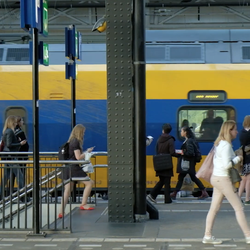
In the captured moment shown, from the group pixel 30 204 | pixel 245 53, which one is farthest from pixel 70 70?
pixel 245 53

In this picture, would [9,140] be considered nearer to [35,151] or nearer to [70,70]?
[70,70]

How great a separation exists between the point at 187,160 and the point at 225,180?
203 inches

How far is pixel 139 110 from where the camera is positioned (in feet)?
32.6

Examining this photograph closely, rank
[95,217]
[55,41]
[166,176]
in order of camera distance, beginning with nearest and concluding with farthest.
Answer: [95,217] → [166,176] → [55,41]

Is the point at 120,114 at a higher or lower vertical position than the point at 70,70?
lower

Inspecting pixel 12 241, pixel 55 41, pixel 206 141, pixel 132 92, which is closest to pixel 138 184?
pixel 132 92

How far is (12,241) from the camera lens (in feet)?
27.9

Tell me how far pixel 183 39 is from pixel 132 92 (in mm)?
5283

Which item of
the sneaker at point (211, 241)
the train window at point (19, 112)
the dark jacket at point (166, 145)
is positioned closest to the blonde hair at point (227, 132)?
the sneaker at point (211, 241)

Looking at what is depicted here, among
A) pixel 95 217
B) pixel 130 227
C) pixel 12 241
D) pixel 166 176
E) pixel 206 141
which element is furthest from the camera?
pixel 206 141

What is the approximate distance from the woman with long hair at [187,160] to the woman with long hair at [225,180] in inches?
192

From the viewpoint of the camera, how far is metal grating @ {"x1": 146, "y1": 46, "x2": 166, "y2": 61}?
1445cm

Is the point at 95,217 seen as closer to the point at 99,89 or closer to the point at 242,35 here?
the point at 99,89

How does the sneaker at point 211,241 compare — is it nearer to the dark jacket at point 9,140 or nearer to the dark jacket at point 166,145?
the dark jacket at point 166,145
